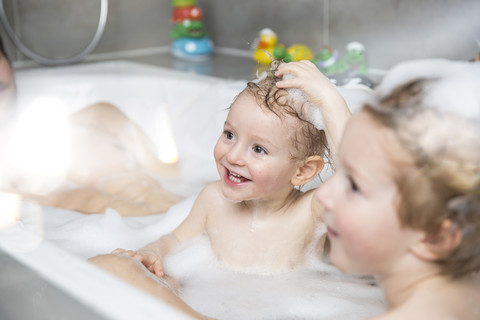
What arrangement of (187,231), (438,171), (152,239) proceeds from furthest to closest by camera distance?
(152,239) → (187,231) → (438,171)

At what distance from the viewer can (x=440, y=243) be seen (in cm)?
66

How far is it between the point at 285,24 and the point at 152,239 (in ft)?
4.06

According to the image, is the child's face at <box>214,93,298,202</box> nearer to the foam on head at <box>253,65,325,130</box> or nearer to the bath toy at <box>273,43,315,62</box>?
the foam on head at <box>253,65,325,130</box>

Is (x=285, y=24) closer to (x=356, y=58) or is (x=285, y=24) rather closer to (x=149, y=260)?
(x=356, y=58)

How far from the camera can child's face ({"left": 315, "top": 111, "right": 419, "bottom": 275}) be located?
2.18 ft

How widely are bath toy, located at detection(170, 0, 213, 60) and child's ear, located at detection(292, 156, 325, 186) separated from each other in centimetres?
137

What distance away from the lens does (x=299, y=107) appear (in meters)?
1.11

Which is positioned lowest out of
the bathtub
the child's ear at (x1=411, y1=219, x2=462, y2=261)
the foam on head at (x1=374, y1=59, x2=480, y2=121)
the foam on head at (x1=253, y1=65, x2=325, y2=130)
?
the bathtub

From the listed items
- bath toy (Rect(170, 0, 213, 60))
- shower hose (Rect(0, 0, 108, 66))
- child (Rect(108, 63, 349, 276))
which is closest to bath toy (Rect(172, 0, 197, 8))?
bath toy (Rect(170, 0, 213, 60))

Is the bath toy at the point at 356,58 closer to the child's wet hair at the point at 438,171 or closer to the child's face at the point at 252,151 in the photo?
the child's face at the point at 252,151

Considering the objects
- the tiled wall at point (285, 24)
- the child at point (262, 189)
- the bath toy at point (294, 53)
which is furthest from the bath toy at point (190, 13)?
the child at point (262, 189)

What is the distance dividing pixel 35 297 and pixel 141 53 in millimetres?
1982

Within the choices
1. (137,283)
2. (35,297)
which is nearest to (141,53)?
(137,283)

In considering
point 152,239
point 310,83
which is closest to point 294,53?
point 152,239
